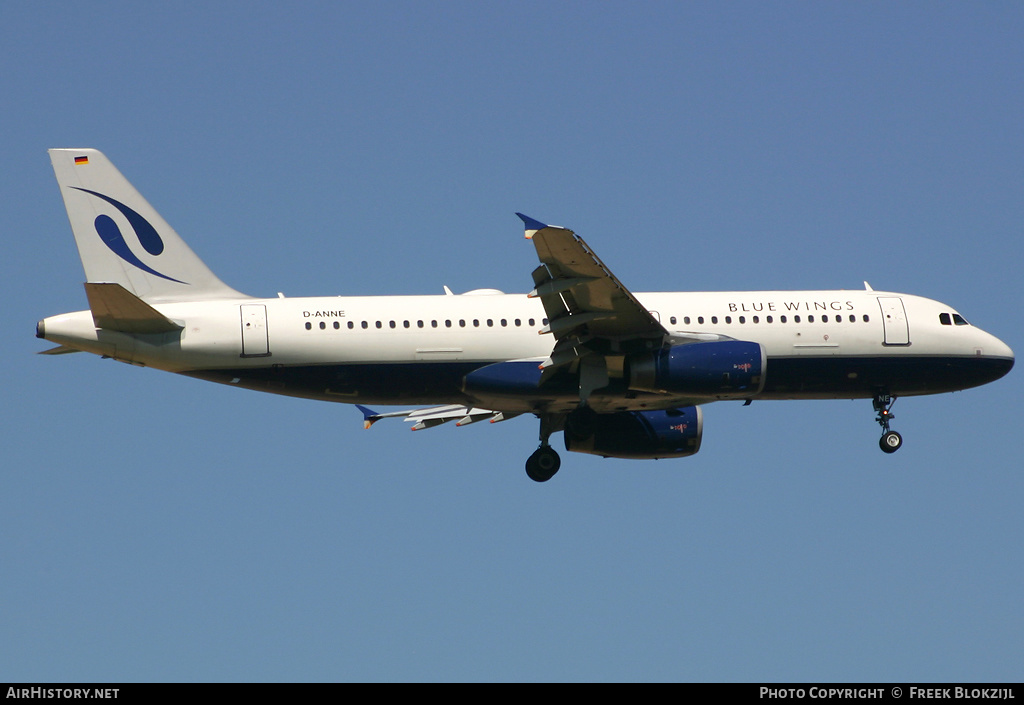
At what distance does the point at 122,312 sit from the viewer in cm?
3581

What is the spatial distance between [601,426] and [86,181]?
1636 cm

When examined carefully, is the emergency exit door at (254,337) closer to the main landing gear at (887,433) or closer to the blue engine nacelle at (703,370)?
the blue engine nacelle at (703,370)

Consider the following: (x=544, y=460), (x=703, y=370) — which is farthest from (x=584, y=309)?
(x=544, y=460)

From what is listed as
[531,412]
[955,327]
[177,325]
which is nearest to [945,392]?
[955,327]

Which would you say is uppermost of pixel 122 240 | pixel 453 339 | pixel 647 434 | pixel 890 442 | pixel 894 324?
pixel 122 240

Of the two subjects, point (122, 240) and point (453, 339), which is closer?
point (453, 339)

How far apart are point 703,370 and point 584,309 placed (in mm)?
3529

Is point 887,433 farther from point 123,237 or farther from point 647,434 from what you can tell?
point 123,237

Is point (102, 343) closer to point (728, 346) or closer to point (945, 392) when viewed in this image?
point (728, 346)

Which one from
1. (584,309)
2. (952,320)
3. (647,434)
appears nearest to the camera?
(584,309)

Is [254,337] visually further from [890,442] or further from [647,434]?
[890,442]

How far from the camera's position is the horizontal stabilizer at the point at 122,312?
35.2 meters

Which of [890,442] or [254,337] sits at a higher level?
[254,337]

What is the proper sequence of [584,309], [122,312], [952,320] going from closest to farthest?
[122,312]
[584,309]
[952,320]
